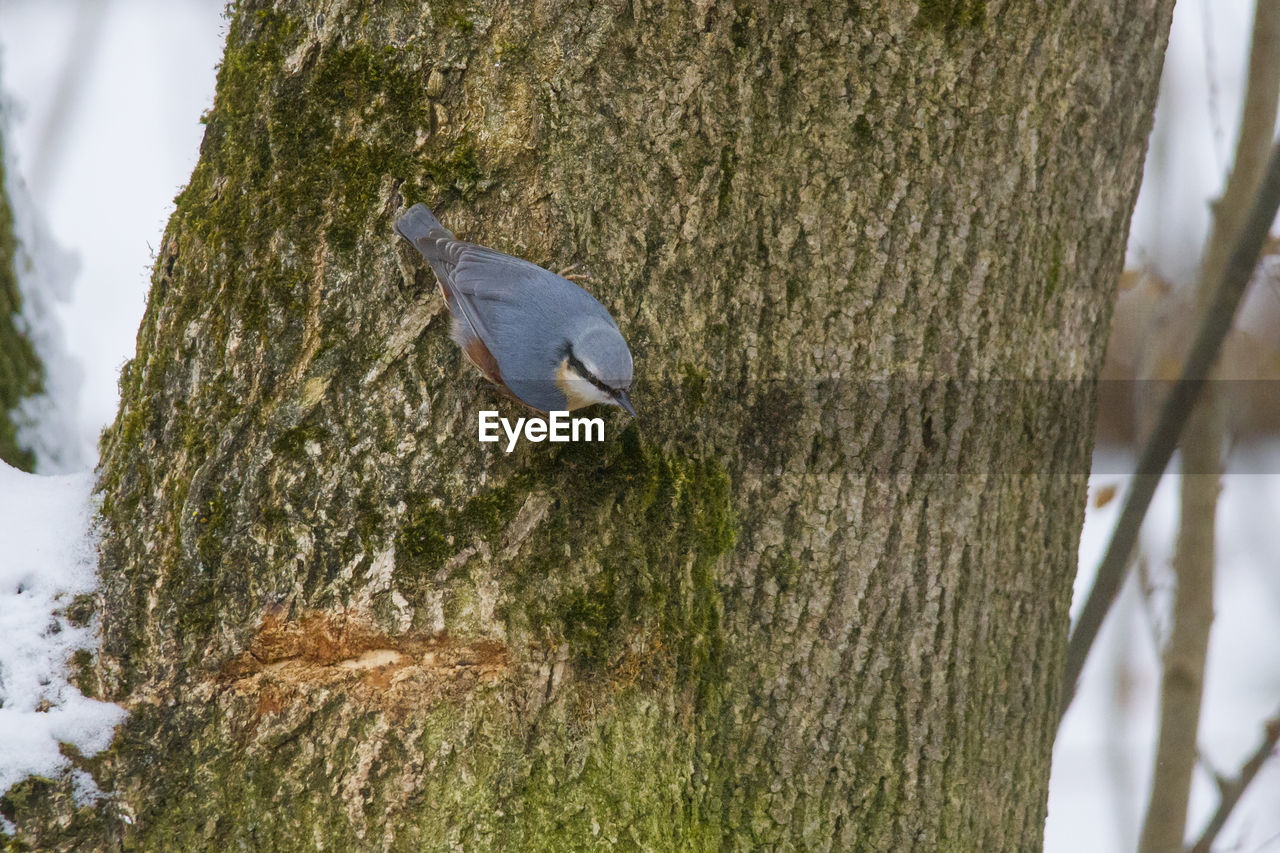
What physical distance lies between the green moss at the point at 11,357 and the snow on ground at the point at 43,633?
1042 mm

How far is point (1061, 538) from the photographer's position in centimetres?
169

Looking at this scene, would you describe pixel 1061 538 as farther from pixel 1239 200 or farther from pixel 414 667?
pixel 414 667

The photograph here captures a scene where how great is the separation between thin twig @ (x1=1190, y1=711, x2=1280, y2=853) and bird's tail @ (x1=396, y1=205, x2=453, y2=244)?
6.23ft

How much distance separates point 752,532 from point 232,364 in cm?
89

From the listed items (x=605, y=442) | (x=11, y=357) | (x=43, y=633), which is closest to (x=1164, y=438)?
(x=605, y=442)

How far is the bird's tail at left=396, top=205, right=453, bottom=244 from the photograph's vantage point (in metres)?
1.47

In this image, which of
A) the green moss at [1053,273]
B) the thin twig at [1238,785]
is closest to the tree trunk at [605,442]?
the green moss at [1053,273]

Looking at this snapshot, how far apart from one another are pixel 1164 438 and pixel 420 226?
1560mm

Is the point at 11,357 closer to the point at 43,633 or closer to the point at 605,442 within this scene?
the point at 43,633

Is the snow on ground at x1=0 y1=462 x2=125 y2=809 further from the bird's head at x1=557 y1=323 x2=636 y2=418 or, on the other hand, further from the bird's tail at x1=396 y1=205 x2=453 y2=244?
the bird's head at x1=557 y1=323 x2=636 y2=418

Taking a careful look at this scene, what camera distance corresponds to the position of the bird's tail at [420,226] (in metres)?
1.47

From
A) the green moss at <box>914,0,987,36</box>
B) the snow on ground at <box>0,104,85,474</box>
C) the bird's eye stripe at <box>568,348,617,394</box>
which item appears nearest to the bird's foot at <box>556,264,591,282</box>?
the bird's eye stripe at <box>568,348,617,394</box>

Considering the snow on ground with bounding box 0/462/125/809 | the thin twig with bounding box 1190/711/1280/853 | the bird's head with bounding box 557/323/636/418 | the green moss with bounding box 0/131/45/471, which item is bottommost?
the thin twig with bounding box 1190/711/1280/853

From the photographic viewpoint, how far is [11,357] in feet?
8.48
